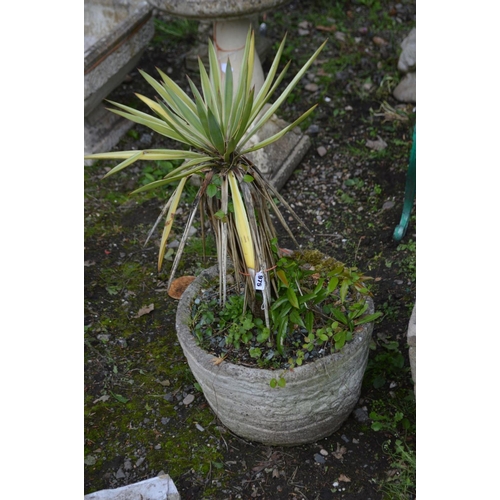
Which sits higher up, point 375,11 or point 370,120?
point 375,11

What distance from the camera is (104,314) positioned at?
10.4 feet

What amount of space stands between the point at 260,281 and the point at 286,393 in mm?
378

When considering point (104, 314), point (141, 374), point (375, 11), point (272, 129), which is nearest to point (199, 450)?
point (141, 374)

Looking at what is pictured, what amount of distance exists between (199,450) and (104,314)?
0.88 metres

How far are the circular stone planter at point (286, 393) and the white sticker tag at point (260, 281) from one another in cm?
28

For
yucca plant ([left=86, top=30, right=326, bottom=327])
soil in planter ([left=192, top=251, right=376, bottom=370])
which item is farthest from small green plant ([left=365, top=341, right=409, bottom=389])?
yucca plant ([left=86, top=30, right=326, bottom=327])

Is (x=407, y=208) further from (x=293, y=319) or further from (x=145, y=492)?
(x=145, y=492)

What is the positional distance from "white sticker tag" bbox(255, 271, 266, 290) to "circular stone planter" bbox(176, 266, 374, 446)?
28 centimetres

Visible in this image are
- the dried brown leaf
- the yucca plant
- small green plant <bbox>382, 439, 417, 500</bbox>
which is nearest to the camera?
the yucca plant

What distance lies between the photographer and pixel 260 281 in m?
2.16

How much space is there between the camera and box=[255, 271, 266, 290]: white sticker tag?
2.16 meters

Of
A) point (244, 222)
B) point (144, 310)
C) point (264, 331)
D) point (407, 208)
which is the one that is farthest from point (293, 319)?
point (407, 208)

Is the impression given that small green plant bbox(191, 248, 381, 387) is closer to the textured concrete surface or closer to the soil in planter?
the soil in planter

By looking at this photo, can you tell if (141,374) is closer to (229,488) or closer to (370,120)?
(229,488)
